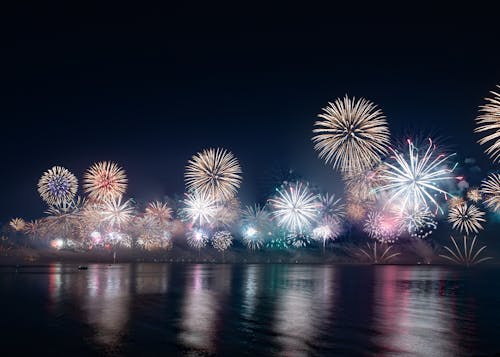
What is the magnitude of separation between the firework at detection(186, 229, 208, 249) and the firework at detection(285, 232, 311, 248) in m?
22.4

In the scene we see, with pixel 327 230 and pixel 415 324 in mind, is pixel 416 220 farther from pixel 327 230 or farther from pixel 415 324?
pixel 415 324

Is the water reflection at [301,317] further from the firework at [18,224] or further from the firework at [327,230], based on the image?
the firework at [18,224]

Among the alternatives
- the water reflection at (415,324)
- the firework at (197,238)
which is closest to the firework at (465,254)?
the firework at (197,238)

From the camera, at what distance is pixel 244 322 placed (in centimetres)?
3197

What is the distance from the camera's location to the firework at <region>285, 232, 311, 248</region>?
476 feet

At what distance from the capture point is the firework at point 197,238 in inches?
5514

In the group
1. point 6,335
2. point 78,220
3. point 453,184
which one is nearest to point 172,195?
point 78,220

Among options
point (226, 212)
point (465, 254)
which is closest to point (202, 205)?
point (226, 212)

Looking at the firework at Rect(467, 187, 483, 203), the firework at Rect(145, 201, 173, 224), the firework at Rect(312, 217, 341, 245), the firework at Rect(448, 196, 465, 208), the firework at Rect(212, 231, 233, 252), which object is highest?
the firework at Rect(467, 187, 483, 203)

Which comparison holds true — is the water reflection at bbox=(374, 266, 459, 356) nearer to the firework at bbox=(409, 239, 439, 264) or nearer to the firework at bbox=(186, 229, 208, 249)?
the firework at bbox=(186, 229, 208, 249)

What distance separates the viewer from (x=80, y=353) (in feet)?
75.9

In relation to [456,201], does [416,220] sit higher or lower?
lower

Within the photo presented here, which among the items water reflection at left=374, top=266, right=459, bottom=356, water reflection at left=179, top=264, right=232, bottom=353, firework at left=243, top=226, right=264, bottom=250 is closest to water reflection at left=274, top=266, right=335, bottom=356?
water reflection at left=374, top=266, right=459, bottom=356

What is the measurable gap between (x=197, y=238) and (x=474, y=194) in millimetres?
85741
